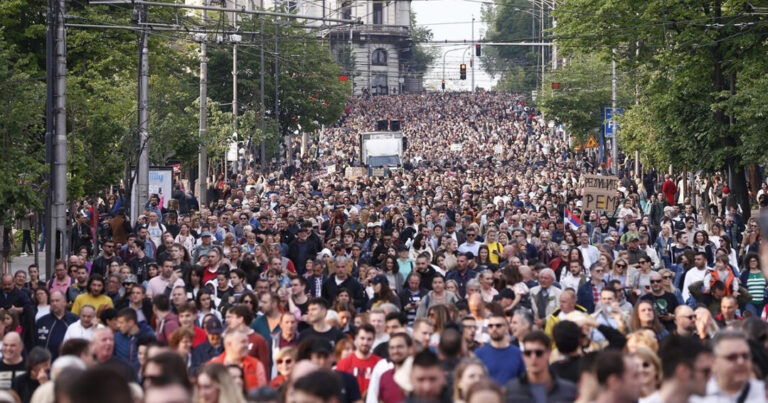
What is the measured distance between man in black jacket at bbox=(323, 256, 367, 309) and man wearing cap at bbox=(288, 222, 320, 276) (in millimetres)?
4446

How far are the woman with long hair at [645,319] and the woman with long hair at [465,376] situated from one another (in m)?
3.81

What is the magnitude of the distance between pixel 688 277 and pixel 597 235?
690 centimetres

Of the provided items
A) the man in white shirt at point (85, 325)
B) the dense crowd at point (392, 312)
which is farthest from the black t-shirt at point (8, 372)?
the man in white shirt at point (85, 325)

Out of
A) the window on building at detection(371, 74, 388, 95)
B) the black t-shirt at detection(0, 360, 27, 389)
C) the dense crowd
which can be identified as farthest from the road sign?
Result: the window on building at detection(371, 74, 388, 95)

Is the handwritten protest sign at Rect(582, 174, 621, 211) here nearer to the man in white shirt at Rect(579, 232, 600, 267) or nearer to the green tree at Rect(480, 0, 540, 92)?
the man in white shirt at Rect(579, 232, 600, 267)

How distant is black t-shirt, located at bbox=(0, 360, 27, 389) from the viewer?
11133mm

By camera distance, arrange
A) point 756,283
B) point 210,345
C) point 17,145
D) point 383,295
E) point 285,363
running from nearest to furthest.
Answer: point 285,363 < point 210,345 < point 383,295 < point 756,283 < point 17,145

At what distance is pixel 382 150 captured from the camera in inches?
2667

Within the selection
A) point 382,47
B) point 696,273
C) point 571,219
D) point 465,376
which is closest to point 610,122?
point 571,219

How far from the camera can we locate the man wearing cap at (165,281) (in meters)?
16.6

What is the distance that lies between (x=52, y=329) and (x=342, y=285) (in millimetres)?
3940

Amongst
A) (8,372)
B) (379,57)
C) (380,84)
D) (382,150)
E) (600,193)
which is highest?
(379,57)

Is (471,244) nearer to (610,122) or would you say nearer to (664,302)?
(664,302)

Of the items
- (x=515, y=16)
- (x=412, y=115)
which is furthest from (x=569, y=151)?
(x=515, y=16)
